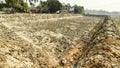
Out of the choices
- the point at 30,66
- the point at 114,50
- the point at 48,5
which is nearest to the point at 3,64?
the point at 30,66

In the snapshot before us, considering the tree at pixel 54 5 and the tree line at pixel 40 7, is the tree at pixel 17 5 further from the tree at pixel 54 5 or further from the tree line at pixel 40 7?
the tree at pixel 54 5

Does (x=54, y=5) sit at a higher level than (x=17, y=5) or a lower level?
lower

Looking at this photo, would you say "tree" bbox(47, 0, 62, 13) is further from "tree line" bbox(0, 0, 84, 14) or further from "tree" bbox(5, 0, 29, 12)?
"tree" bbox(5, 0, 29, 12)

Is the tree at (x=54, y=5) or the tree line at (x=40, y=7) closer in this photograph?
the tree line at (x=40, y=7)

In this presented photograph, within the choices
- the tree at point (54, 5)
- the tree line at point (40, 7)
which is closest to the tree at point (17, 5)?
the tree line at point (40, 7)

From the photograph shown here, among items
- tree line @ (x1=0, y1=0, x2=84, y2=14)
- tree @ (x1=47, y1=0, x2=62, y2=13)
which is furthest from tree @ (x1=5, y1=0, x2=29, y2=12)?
tree @ (x1=47, y1=0, x2=62, y2=13)

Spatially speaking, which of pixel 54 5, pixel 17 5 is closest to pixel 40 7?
pixel 54 5

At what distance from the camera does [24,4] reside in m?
50.8

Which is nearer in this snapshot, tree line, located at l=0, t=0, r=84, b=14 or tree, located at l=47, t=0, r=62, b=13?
tree line, located at l=0, t=0, r=84, b=14

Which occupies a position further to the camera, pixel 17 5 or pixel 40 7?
pixel 40 7

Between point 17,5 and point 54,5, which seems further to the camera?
point 54,5

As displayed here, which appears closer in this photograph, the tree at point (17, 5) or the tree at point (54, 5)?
the tree at point (17, 5)

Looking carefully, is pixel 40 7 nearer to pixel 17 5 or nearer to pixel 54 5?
pixel 54 5

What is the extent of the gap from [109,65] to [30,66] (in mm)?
3943
